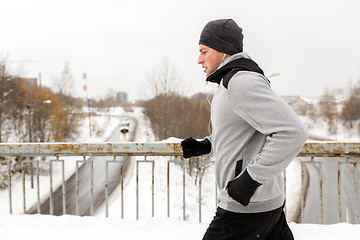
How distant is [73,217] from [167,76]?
107 ft

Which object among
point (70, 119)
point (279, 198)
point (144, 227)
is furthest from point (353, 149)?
point (70, 119)

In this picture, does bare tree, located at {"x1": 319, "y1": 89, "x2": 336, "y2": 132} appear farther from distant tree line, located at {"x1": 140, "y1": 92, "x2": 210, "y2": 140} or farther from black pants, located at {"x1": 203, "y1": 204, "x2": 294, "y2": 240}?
black pants, located at {"x1": 203, "y1": 204, "x2": 294, "y2": 240}

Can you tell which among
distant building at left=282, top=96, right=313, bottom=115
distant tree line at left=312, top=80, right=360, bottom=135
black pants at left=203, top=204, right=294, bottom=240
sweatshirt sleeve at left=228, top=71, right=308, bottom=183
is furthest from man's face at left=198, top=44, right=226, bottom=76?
distant building at left=282, top=96, right=313, bottom=115

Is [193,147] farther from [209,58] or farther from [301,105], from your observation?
[301,105]

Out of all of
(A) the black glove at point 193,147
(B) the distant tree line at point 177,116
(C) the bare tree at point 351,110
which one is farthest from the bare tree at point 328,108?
(A) the black glove at point 193,147

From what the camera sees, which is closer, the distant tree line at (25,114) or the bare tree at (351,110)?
the distant tree line at (25,114)

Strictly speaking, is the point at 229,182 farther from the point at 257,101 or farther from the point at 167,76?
the point at 167,76

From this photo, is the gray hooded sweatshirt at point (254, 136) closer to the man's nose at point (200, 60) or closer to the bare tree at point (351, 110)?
the man's nose at point (200, 60)

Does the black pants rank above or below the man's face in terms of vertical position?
below

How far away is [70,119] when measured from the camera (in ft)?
135

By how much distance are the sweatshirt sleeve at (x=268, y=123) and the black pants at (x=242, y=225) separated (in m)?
0.28

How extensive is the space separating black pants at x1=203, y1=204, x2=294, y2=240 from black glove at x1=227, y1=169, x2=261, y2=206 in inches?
6.8

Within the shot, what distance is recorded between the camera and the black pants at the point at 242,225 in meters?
1.58

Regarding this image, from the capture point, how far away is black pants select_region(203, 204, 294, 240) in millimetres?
1576
